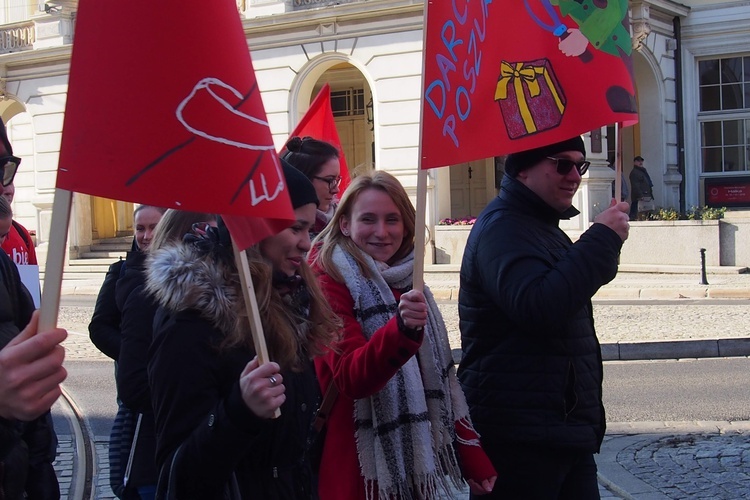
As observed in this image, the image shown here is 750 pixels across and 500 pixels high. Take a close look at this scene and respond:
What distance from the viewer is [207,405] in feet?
7.93

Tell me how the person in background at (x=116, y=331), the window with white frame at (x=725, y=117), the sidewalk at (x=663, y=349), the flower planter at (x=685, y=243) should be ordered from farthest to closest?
the window with white frame at (x=725, y=117) < the flower planter at (x=685, y=243) < the sidewalk at (x=663, y=349) < the person in background at (x=116, y=331)

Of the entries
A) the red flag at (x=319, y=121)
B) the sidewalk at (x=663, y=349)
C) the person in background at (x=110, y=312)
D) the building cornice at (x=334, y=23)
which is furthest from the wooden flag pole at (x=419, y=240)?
the building cornice at (x=334, y=23)

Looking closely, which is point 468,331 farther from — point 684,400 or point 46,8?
point 46,8

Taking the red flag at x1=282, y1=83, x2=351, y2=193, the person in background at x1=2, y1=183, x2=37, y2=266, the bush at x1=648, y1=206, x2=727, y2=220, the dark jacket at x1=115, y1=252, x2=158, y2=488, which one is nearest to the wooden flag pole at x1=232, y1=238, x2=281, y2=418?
the dark jacket at x1=115, y1=252, x2=158, y2=488

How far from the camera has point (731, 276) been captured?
15.9m

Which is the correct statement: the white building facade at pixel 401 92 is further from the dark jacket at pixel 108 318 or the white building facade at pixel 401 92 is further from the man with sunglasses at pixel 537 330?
the man with sunglasses at pixel 537 330

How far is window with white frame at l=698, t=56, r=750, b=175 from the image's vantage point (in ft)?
73.3

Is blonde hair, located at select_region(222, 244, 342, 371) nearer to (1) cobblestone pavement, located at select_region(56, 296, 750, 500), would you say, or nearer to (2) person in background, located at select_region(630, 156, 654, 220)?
(1) cobblestone pavement, located at select_region(56, 296, 750, 500)

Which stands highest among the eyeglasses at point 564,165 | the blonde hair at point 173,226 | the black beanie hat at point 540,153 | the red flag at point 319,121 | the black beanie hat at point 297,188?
the red flag at point 319,121

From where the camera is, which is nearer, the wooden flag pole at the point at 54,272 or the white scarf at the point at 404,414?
the wooden flag pole at the point at 54,272

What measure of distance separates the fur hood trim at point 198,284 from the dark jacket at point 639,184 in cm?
1848

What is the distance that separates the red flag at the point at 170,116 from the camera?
2037mm

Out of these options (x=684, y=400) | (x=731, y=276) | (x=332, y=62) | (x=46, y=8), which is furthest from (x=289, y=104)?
(x=684, y=400)

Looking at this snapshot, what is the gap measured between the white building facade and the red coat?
16.2 metres
